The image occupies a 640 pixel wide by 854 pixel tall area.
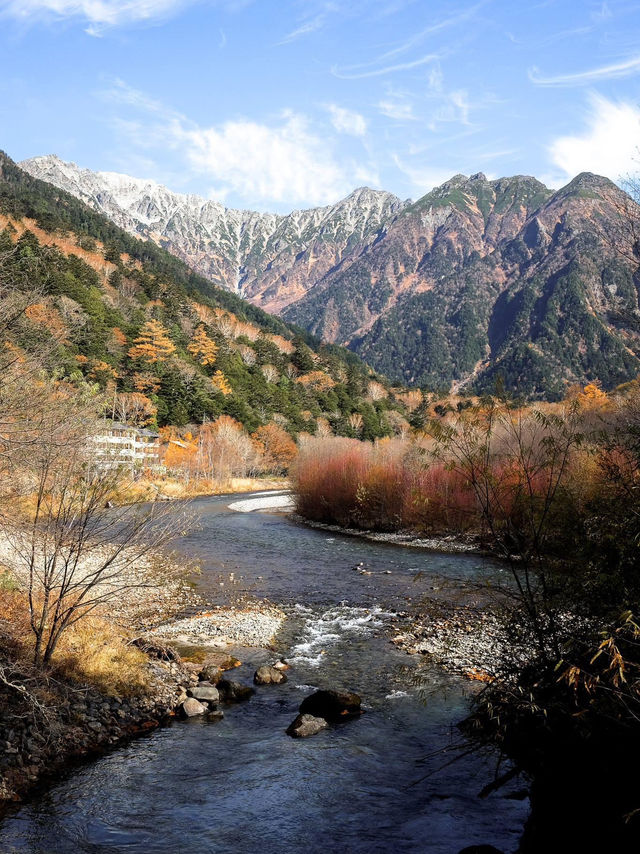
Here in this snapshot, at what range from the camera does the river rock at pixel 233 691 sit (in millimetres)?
10086

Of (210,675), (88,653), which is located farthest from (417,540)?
(88,653)

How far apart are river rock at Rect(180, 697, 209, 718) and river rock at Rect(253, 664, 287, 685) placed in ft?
4.65

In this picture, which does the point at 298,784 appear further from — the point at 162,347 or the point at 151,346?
the point at 162,347

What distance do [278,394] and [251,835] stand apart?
8488cm

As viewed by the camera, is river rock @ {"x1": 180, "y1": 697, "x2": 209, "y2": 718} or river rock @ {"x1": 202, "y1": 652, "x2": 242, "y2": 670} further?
river rock @ {"x1": 202, "y1": 652, "x2": 242, "y2": 670}

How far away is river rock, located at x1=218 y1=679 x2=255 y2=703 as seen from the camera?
10086 mm

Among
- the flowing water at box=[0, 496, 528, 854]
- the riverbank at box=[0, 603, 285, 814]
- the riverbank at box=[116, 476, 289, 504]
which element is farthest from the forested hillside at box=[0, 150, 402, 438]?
the flowing water at box=[0, 496, 528, 854]

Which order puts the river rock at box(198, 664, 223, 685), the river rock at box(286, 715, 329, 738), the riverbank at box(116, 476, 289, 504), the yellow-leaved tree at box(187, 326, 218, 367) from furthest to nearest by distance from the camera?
the yellow-leaved tree at box(187, 326, 218, 367)
the riverbank at box(116, 476, 289, 504)
the river rock at box(198, 664, 223, 685)
the river rock at box(286, 715, 329, 738)

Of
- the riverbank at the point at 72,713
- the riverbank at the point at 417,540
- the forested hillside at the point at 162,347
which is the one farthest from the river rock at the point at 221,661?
the forested hillside at the point at 162,347

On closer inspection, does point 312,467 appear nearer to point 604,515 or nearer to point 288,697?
point 288,697

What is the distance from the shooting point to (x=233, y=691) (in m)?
10.2

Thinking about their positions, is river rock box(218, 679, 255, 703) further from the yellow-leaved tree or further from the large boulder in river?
the yellow-leaved tree

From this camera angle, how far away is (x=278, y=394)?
297ft

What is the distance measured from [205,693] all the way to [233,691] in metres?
0.51
